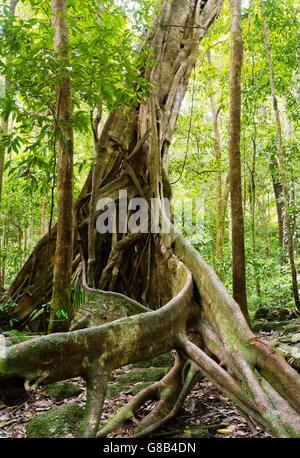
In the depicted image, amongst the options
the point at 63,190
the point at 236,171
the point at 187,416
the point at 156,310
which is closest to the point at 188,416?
the point at 187,416

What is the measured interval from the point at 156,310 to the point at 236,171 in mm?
1997

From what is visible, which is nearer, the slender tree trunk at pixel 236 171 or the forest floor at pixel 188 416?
the forest floor at pixel 188 416

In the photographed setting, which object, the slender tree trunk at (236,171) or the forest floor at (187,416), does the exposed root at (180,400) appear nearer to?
the forest floor at (187,416)

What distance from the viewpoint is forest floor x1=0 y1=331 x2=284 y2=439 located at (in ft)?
6.53

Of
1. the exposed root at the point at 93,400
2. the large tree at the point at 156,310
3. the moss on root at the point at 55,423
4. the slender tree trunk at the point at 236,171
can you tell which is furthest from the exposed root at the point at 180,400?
the slender tree trunk at the point at 236,171

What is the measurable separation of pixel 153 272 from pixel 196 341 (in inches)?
54.5

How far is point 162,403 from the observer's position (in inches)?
87.3

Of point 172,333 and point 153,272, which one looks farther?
point 153,272

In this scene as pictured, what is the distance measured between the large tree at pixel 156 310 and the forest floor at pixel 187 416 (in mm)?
114

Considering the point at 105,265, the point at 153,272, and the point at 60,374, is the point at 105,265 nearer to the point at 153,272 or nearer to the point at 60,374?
the point at 153,272

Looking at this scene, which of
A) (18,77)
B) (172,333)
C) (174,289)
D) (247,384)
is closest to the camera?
(247,384)

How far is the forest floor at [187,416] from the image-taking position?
A: 1.99 meters

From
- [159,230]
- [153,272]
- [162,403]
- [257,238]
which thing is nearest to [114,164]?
[159,230]

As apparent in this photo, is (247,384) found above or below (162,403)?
above
